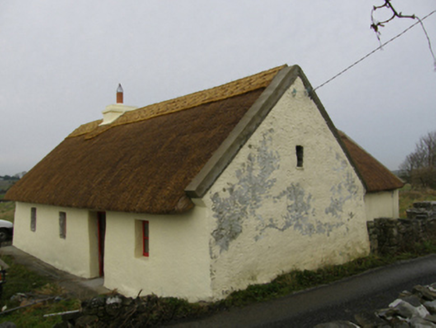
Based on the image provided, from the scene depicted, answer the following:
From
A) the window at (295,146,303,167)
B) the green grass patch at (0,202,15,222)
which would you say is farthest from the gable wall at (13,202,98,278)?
the green grass patch at (0,202,15,222)

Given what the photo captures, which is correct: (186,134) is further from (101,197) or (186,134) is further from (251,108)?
(101,197)

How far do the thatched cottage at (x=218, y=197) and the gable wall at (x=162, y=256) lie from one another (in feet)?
0.07

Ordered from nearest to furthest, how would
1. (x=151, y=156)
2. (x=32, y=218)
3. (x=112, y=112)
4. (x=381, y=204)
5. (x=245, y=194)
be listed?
(x=245, y=194)
(x=151, y=156)
(x=381, y=204)
(x=32, y=218)
(x=112, y=112)

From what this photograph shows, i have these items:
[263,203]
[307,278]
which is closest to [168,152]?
[263,203]

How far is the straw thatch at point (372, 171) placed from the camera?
12266mm

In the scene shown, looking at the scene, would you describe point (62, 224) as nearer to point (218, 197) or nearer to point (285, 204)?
point (218, 197)

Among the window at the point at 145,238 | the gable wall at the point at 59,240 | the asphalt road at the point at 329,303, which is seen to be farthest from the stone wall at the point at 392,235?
the gable wall at the point at 59,240

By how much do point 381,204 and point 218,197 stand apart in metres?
9.25

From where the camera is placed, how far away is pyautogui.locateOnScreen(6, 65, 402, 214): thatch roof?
6.54m

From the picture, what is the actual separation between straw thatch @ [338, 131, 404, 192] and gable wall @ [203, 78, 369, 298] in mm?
3393

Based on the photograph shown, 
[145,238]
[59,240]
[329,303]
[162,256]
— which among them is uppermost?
[145,238]

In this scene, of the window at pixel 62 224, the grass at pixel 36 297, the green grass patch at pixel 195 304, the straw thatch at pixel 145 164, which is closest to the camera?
the green grass patch at pixel 195 304

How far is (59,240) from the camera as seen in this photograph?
11039 mm

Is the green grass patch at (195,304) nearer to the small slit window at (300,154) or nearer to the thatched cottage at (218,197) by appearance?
the thatched cottage at (218,197)
